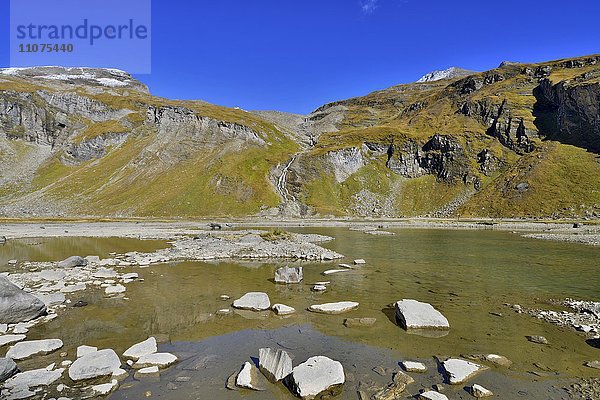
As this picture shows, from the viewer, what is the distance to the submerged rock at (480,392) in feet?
30.8

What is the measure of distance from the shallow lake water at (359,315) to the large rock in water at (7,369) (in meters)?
0.98

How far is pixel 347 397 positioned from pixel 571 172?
12879 cm

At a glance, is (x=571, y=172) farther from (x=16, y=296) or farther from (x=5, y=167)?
(x=5, y=167)

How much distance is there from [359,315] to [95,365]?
11.0m

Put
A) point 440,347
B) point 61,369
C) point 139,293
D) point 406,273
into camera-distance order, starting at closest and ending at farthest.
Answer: point 61,369 < point 440,347 < point 139,293 < point 406,273

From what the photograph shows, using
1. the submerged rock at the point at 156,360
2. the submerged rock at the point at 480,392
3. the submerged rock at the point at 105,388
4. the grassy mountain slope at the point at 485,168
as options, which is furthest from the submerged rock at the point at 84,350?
the grassy mountain slope at the point at 485,168

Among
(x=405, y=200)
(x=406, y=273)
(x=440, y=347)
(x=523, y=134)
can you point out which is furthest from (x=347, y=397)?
(x=523, y=134)

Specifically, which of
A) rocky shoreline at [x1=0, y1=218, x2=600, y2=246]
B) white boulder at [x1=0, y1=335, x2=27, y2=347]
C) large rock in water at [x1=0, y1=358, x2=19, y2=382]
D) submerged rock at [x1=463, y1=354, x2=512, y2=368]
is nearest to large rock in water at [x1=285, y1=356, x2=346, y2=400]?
submerged rock at [x1=463, y1=354, x2=512, y2=368]

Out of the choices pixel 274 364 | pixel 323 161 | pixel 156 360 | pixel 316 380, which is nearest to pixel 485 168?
pixel 323 161

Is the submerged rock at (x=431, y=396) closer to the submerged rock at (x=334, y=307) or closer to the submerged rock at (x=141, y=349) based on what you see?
the submerged rock at (x=334, y=307)

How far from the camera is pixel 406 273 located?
90.5ft

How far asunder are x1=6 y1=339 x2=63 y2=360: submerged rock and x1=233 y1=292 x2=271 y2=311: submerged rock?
7740 mm

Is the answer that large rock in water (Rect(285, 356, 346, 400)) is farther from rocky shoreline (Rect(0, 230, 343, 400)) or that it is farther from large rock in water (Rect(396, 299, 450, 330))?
large rock in water (Rect(396, 299, 450, 330))

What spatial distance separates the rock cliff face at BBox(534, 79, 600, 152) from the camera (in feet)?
399
